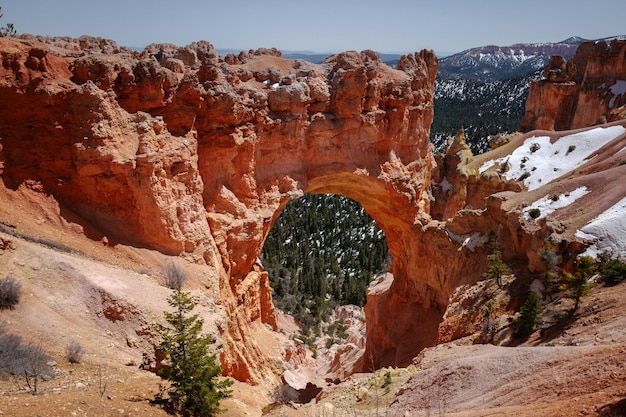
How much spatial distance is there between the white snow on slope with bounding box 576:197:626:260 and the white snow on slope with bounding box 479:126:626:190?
15966mm

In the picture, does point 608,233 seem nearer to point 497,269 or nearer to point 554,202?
point 497,269

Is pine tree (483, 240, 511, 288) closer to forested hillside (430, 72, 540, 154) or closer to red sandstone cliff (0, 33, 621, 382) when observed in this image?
red sandstone cliff (0, 33, 621, 382)

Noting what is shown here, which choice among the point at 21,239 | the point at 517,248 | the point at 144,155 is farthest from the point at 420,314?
the point at 21,239

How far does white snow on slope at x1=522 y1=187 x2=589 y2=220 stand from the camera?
70.3ft

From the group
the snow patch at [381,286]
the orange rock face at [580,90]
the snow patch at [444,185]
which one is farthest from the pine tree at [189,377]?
the orange rock face at [580,90]

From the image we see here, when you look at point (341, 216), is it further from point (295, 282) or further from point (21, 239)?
point (21, 239)

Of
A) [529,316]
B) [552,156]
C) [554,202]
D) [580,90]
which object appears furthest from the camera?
[580,90]

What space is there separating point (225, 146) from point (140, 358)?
1087 centimetres

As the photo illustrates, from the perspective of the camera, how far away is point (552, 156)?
1455 inches

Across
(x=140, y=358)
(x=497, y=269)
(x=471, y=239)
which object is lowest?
(x=140, y=358)

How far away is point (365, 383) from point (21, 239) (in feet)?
38.9

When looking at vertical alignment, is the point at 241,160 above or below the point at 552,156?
below

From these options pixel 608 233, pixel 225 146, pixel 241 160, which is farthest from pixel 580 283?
pixel 225 146

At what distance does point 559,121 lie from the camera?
5888cm
